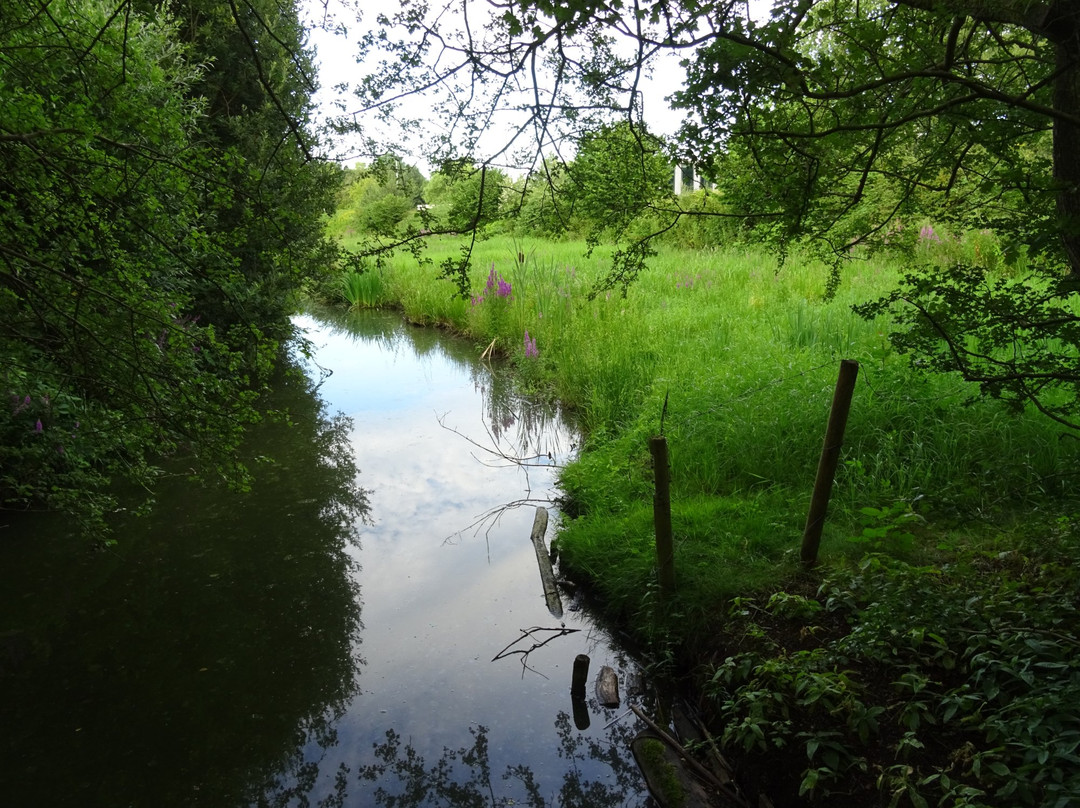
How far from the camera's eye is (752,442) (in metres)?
4.70

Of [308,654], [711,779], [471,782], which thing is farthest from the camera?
[308,654]

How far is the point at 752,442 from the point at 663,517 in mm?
1552

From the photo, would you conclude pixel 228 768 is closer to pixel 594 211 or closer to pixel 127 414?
pixel 127 414

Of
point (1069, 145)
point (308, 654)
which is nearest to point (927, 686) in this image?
point (1069, 145)

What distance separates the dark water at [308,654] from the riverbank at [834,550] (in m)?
0.56

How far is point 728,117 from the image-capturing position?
2.69m

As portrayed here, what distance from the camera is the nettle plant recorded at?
2.09m

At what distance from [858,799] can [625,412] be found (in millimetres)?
3916

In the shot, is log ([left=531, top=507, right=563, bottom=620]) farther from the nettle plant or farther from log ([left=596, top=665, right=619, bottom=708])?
the nettle plant

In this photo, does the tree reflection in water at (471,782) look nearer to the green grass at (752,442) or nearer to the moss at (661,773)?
the moss at (661,773)

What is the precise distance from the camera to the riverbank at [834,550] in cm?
235

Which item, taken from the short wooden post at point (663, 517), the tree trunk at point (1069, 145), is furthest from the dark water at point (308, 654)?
the tree trunk at point (1069, 145)

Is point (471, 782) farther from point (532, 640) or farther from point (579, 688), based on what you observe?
Answer: point (532, 640)

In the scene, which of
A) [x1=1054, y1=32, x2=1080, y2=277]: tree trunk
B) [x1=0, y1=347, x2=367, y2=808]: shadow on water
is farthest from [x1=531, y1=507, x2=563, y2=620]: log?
[x1=1054, y1=32, x2=1080, y2=277]: tree trunk
